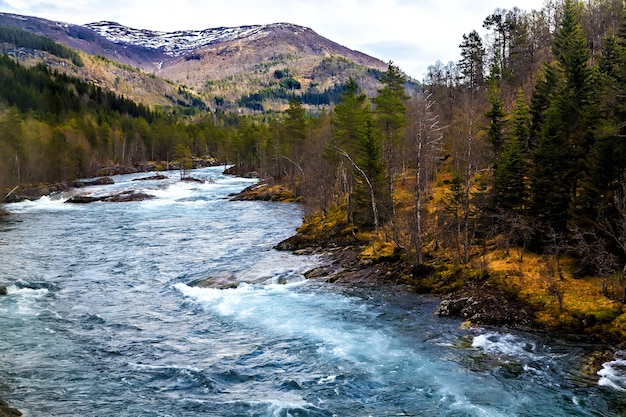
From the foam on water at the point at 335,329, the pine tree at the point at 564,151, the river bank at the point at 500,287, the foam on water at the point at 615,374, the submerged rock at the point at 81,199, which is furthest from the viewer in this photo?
the submerged rock at the point at 81,199

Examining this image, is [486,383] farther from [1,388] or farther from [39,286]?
[39,286]

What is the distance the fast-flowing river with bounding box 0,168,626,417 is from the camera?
15703 mm

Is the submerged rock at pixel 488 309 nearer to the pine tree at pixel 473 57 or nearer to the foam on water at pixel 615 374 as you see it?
the foam on water at pixel 615 374

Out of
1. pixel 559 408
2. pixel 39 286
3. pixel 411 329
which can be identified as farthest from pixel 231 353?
pixel 39 286

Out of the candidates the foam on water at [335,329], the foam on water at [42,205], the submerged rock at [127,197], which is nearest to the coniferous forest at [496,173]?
the foam on water at [335,329]

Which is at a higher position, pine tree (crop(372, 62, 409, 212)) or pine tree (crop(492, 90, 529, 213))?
pine tree (crop(372, 62, 409, 212))

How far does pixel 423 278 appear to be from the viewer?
28203 millimetres

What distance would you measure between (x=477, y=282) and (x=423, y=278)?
3.37 meters

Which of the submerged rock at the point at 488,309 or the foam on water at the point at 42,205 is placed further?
the foam on water at the point at 42,205

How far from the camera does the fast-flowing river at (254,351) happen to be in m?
15.7

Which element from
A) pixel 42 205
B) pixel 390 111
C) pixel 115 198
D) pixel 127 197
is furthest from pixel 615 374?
pixel 42 205

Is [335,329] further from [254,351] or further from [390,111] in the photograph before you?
[390,111]

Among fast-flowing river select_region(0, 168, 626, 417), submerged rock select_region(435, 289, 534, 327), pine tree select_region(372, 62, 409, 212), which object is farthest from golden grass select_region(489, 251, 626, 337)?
pine tree select_region(372, 62, 409, 212)

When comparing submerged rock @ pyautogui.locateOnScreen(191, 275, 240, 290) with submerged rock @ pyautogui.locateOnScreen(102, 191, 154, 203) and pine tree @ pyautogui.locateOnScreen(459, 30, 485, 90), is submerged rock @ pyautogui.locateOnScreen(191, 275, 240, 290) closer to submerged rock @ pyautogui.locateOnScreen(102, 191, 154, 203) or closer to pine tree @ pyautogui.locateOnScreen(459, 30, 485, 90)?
submerged rock @ pyautogui.locateOnScreen(102, 191, 154, 203)
